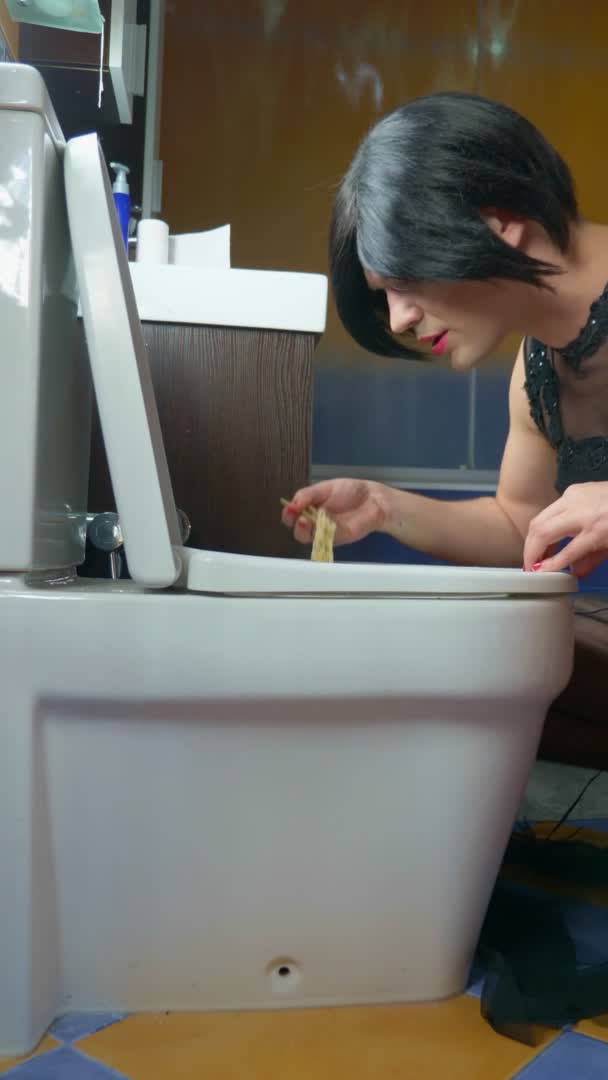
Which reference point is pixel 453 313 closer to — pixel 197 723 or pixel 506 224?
pixel 506 224

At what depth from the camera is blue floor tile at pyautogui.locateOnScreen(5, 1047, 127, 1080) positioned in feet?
2.48

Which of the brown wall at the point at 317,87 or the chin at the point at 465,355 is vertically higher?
the brown wall at the point at 317,87

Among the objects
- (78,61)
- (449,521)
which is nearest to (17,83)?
(449,521)

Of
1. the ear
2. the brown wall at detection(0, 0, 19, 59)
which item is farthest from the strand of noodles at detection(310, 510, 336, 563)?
the brown wall at detection(0, 0, 19, 59)

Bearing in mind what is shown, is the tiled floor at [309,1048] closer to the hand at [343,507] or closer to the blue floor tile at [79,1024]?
the blue floor tile at [79,1024]

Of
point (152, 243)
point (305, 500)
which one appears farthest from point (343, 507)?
point (152, 243)

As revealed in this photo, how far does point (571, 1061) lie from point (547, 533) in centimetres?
45

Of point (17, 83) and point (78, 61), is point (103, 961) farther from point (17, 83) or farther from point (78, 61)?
point (78, 61)

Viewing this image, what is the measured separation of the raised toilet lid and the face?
52 cm

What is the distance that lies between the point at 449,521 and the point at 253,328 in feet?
1.50

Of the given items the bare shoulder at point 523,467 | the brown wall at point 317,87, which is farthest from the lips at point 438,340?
the brown wall at point 317,87

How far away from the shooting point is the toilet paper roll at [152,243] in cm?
140

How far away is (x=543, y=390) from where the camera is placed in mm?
1470

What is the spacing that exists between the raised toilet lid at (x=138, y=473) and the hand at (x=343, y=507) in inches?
15.2
